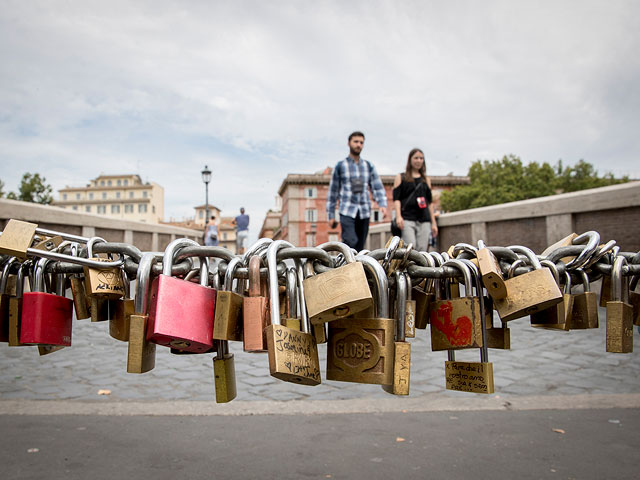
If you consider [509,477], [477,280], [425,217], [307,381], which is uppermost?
[425,217]

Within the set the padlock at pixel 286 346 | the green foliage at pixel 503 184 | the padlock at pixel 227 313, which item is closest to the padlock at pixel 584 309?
the padlock at pixel 286 346

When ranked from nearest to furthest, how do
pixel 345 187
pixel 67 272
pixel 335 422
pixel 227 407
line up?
1. pixel 67 272
2. pixel 335 422
3. pixel 227 407
4. pixel 345 187

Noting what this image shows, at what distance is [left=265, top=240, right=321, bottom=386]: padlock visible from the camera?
37.5 inches

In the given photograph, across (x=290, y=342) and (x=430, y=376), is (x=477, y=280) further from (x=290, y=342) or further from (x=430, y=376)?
(x=430, y=376)

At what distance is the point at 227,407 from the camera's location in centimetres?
353

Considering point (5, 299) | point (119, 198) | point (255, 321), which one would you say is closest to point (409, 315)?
point (255, 321)

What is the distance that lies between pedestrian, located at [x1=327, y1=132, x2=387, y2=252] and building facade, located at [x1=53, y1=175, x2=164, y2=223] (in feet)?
367

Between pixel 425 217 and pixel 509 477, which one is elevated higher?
pixel 425 217

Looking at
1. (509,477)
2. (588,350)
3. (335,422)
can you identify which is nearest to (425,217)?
(588,350)

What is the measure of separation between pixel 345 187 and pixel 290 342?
6.43 metres

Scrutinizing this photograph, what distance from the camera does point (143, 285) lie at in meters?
1.02

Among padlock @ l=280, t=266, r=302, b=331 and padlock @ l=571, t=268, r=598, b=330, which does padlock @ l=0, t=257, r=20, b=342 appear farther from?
padlock @ l=571, t=268, r=598, b=330

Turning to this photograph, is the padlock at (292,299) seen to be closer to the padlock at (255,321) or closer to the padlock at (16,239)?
the padlock at (255,321)

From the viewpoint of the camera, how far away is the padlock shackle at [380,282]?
1.04m
